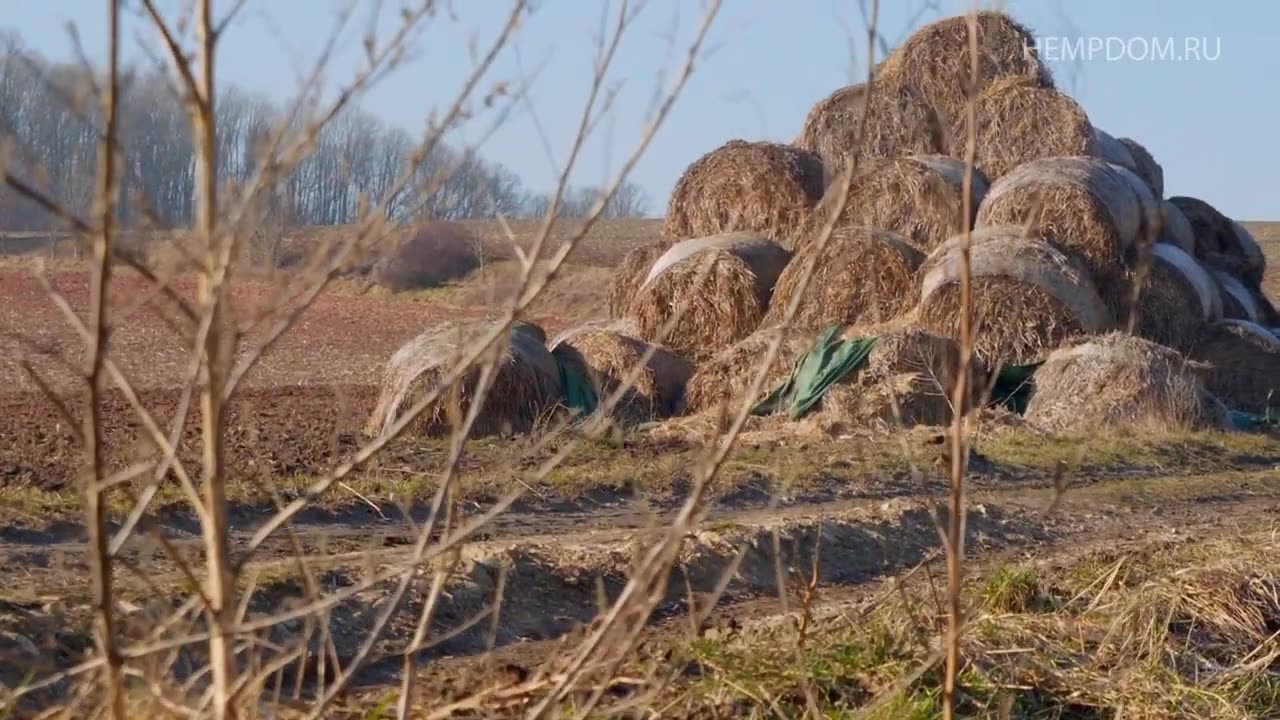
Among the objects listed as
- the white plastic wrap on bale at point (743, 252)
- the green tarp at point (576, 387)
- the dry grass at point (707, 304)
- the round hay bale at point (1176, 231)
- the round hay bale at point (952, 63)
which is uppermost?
the round hay bale at point (952, 63)

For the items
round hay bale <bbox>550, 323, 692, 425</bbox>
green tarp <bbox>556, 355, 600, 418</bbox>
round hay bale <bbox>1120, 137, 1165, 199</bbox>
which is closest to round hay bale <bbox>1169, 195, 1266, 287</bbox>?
round hay bale <bbox>1120, 137, 1165, 199</bbox>

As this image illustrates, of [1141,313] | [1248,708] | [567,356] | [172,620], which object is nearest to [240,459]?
[567,356]

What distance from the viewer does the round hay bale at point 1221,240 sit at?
18.0 metres

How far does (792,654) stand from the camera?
5.07 meters

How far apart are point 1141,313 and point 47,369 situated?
1050 centimetres

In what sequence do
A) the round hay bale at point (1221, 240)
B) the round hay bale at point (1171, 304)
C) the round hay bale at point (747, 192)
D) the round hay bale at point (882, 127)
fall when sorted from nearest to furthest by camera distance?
the round hay bale at point (1171, 304) → the round hay bale at point (747, 192) → the round hay bale at point (882, 127) → the round hay bale at point (1221, 240)

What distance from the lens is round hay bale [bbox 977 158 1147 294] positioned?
13914 mm

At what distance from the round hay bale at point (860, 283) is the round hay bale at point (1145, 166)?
4821 mm

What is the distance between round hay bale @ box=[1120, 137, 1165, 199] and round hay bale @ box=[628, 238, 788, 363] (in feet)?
17.7

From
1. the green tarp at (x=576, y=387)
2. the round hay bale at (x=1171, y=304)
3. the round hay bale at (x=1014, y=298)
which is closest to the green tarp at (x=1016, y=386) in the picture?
the round hay bale at (x=1014, y=298)

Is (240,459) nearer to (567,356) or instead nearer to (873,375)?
(567,356)

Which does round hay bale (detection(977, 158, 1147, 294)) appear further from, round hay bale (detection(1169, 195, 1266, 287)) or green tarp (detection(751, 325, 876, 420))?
round hay bale (detection(1169, 195, 1266, 287))

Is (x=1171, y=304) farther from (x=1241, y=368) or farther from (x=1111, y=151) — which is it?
(x=1111, y=151)

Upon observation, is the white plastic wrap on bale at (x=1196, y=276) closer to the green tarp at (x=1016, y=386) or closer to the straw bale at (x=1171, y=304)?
the straw bale at (x=1171, y=304)
